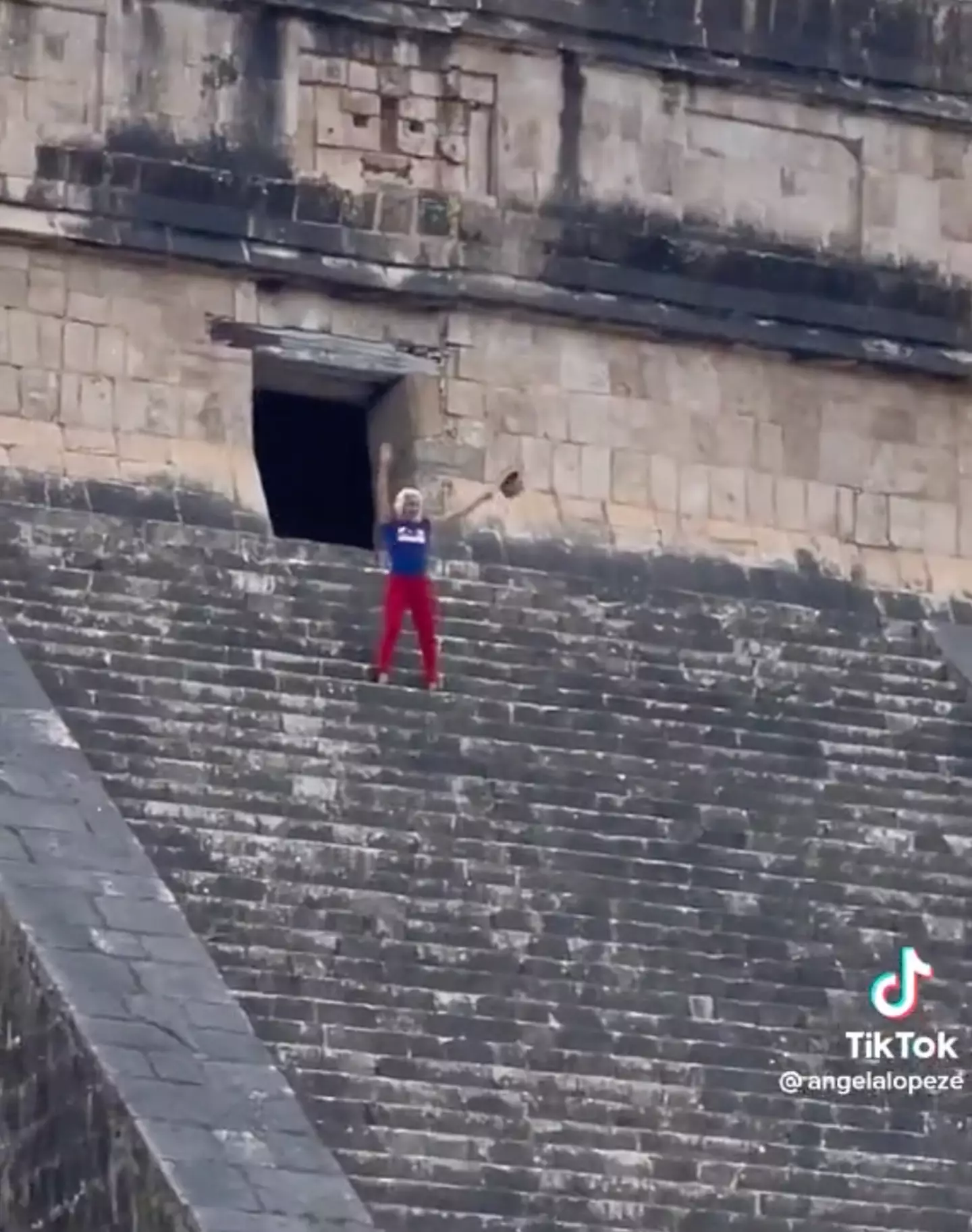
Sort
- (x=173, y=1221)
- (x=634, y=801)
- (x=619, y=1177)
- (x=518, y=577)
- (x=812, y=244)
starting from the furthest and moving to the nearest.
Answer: (x=812, y=244), (x=518, y=577), (x=634, y=801), (x=619, y=1177), (x=173, y=1221)

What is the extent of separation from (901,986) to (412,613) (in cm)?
218

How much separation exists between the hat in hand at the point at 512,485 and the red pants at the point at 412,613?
1.60 meters

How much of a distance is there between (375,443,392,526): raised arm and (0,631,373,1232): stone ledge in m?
3.18

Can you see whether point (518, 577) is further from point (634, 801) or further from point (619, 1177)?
point (619, 1177)

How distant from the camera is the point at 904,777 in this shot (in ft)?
55.5

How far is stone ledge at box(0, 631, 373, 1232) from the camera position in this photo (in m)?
13.2

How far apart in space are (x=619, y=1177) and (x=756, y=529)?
460 centimetres

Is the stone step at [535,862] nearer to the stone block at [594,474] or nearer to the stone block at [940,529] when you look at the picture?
the stone block at [594,474]

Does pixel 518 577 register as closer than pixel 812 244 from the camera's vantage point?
Yes

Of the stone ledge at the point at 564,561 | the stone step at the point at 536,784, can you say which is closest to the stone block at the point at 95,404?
the stone ledge at the point at 564,561

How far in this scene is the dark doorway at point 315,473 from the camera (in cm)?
1939

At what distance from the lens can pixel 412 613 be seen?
16.5 m

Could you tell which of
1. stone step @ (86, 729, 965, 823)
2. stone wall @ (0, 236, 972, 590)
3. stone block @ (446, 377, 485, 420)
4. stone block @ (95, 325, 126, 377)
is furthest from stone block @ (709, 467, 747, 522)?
stone block @ (95, 325, 126, 377)

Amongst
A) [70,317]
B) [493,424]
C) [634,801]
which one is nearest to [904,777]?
[634,801]
